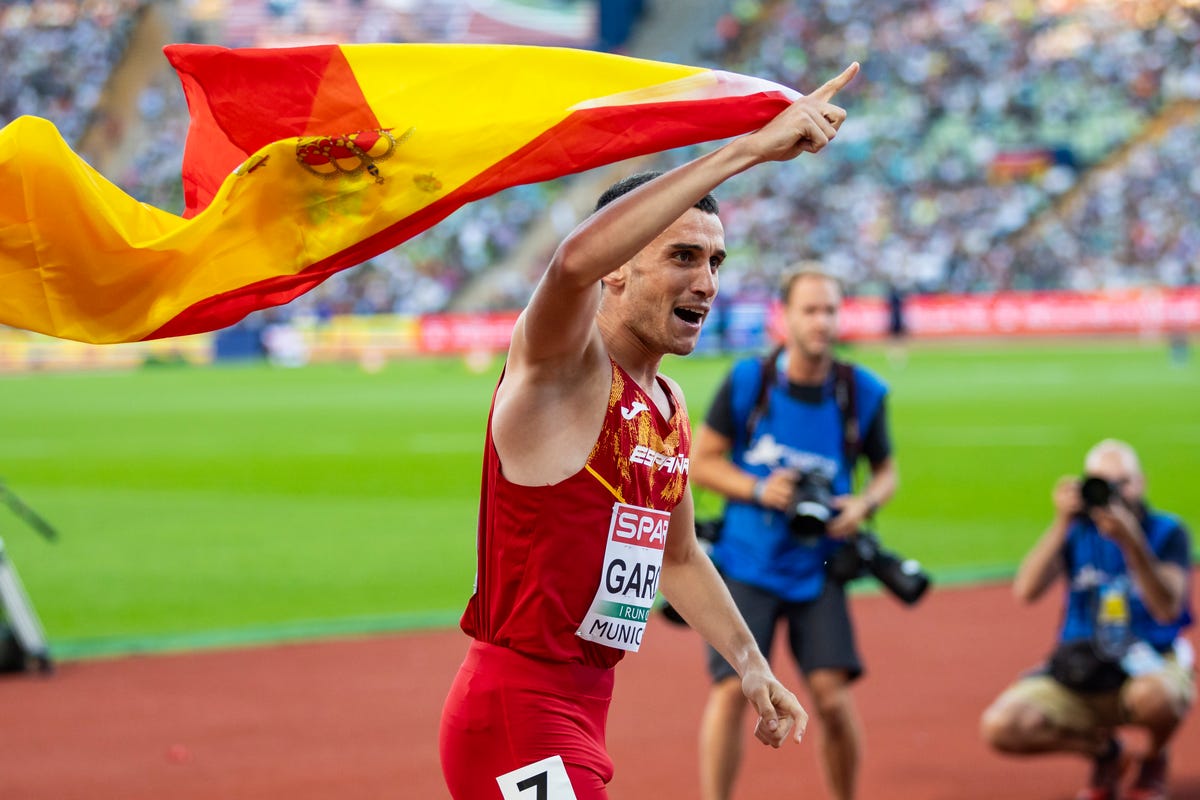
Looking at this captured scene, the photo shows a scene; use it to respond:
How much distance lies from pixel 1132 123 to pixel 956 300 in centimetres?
860

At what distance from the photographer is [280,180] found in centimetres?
407

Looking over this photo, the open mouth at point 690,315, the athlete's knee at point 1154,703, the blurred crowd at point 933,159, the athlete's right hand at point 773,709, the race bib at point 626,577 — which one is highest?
the blurred crowd at point 933,159

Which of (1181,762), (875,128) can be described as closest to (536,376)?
(1181,762)

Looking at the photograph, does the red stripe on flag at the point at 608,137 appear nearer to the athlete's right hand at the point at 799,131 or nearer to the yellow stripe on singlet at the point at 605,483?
the athlete's right hand at the point at 799,131

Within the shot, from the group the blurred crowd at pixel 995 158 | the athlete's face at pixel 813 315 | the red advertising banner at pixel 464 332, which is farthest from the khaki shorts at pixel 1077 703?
the blurred crowd at pixel 995 158

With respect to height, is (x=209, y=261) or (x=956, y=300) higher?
(x=956, y=300)

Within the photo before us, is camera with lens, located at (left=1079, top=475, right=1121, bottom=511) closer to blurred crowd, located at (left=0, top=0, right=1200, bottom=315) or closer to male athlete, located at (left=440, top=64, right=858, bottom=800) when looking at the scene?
male athlete, located at (left=440, top=64, right=858, bottom=800)

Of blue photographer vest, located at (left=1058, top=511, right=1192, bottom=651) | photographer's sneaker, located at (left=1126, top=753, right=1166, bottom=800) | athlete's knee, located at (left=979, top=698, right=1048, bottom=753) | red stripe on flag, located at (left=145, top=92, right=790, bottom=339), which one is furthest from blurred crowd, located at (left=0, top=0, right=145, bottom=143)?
red stripe on flag, located at (left=145, top=92, right=790, bottom=339)

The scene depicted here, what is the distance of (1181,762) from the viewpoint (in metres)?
7.19

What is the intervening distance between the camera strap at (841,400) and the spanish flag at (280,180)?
8.63ft

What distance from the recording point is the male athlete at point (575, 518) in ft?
11.3

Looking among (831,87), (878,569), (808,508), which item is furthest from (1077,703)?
(831,87)

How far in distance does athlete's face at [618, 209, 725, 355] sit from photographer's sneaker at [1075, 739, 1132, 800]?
386 cm

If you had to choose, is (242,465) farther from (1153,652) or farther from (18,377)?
(18,377)
